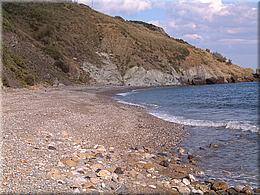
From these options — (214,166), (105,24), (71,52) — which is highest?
(105,24)

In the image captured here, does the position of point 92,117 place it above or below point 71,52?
below

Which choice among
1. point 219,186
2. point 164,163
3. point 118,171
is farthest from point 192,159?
point 118,171

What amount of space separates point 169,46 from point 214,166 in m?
95.0

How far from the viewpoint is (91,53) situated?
84.5 meters

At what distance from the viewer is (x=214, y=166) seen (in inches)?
504

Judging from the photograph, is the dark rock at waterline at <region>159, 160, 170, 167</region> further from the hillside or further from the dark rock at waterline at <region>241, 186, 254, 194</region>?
the hillside

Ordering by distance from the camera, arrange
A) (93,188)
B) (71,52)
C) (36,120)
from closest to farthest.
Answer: (93,188) → (36,120) → (71,52)

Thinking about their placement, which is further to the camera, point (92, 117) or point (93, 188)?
point (92, 117)

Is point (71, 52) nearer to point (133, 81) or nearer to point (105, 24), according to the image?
point (133, 81)

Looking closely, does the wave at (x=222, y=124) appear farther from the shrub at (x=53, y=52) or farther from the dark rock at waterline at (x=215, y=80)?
the dark rock at waterline at (x=215, y=80)

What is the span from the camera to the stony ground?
9078mm

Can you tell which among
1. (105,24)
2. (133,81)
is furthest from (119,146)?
(105,24)

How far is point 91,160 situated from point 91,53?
74217 millimetres

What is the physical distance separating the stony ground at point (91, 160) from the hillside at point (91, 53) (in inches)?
Answer: 1315
